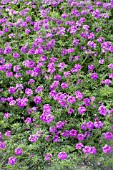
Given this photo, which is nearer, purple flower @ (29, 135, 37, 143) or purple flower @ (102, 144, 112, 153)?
purple flower @ (102, 144, 112, 153)

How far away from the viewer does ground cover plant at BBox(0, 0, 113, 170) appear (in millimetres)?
4008

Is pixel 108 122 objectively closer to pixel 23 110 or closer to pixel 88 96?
pixel 88 96

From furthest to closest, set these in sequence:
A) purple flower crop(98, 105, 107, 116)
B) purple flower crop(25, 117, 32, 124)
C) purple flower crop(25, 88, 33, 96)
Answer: purple flower crop(25, 88, 33, 96) < purple flower crop(25, 117, 32, 124) < purple flower crop(98, 105, 107, 116)

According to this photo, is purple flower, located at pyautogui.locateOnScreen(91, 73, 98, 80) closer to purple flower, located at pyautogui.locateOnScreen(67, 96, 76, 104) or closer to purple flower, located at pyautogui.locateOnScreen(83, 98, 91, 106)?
purple flower, located at pyautogui.locateOnScreen(83, 98, 91, 106)

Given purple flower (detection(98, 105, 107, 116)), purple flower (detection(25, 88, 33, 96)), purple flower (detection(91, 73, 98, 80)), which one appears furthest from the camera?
purple flower (detection(91, 73, 98, 80))

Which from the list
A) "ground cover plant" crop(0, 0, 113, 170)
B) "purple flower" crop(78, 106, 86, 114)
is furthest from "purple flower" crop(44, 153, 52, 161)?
"purple flower" crop(78, 106, 86, 114)

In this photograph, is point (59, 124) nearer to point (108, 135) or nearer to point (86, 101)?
point (86, 101)

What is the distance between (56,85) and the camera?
4.53 meters

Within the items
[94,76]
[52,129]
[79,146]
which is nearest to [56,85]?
[94,76]

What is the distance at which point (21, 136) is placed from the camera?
423cm

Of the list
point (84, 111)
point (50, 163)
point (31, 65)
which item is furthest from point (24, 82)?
point (50, 163)

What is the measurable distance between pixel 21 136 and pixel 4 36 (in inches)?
74.1

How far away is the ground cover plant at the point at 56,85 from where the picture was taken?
4.01 meters

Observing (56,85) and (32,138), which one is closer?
(32,138)
